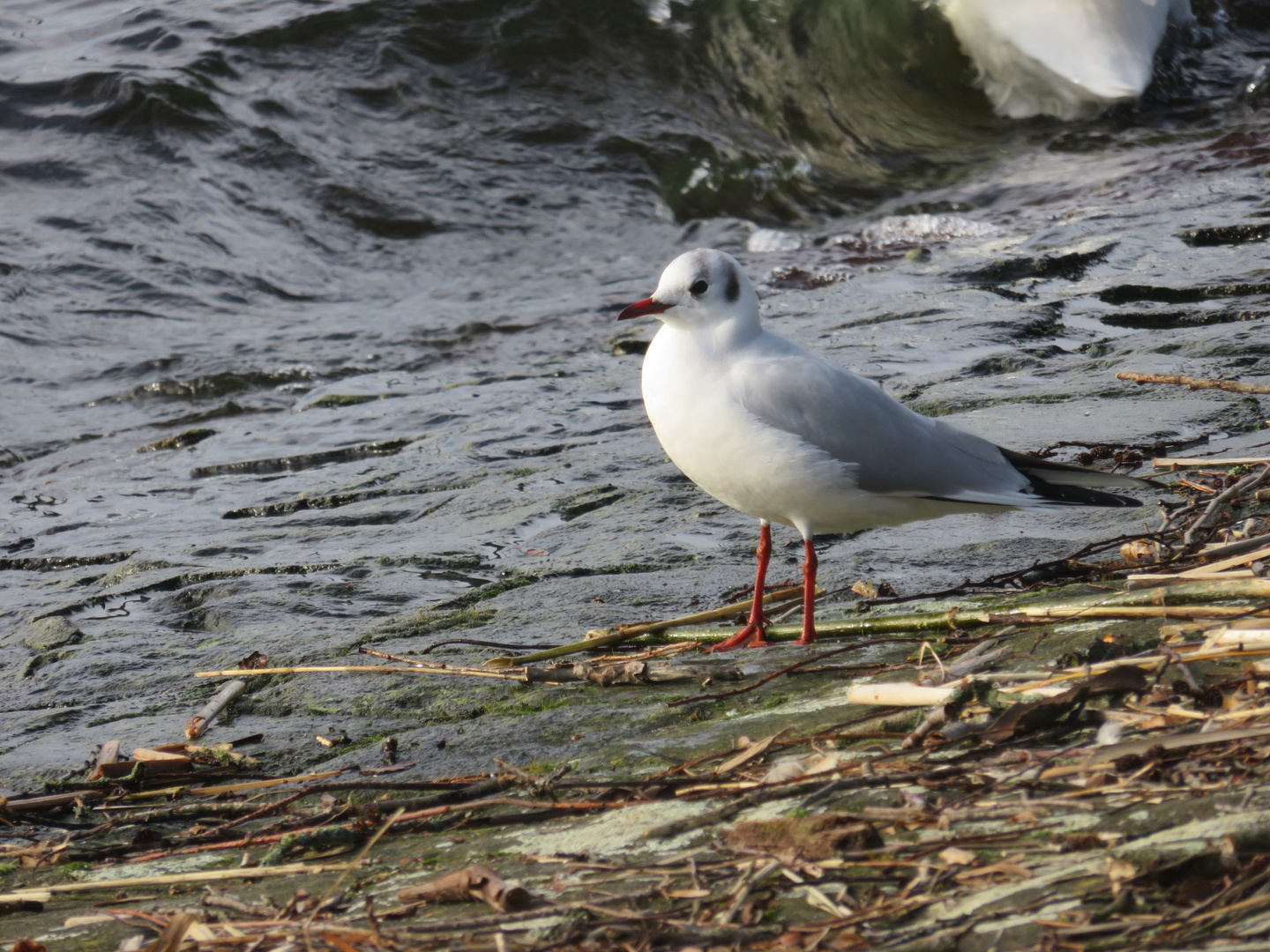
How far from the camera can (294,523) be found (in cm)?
473

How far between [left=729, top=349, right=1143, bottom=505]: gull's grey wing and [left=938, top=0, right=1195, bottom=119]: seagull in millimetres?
9087

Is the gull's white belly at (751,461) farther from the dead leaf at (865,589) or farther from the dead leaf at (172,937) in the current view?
the dead leaf at (172,937)

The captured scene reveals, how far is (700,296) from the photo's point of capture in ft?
10.7

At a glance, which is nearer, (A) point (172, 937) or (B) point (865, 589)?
(A) point (172, 937)

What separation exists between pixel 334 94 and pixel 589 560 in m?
8.36

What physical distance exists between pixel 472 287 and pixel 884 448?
20.2 feet

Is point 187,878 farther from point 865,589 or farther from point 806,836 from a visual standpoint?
point 865,589

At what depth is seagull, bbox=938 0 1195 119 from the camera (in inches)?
441

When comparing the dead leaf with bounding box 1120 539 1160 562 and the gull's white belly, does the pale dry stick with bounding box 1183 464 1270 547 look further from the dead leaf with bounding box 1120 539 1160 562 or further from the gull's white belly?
the gull's white belly

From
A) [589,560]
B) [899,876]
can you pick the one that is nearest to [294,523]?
[589,560]

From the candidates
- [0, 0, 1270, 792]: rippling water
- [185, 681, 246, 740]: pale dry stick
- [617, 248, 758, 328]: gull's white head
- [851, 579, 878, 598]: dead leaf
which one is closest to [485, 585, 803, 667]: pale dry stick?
[0, 0, 1270, 792]: rippling water

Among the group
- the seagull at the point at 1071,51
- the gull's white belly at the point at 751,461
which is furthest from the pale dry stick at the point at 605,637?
the seagull at the point at 1071,51

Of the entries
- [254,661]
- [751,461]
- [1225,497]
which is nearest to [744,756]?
[751,461]

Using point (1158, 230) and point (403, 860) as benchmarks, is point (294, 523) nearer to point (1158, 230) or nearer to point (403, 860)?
point (403, 860)
